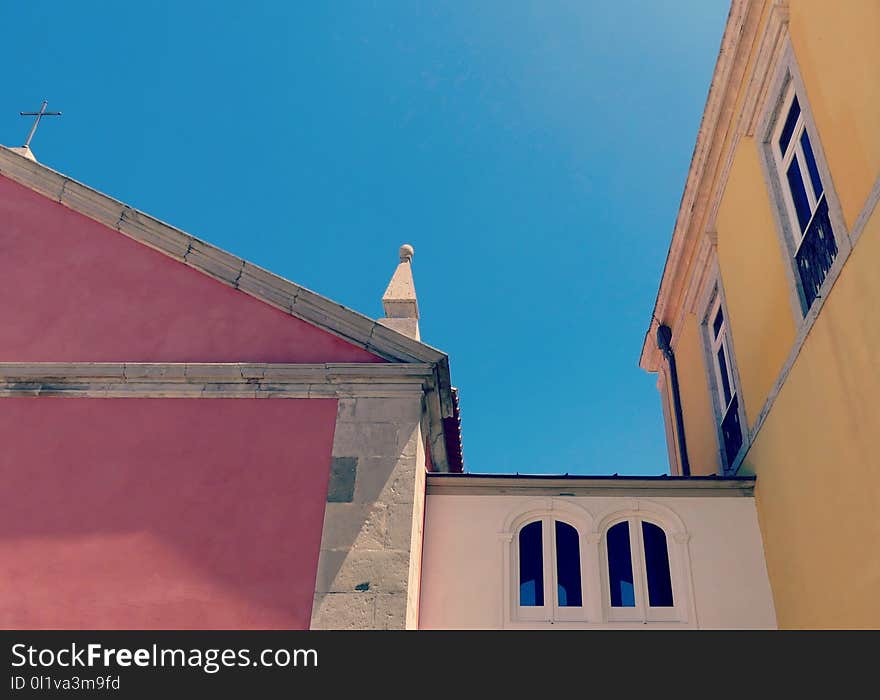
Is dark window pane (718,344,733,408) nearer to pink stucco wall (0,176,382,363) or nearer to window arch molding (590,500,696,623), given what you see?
window arch molding (590,500,696,623)

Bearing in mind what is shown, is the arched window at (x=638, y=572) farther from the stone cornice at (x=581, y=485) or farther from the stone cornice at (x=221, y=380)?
the stone cornice at (x=221, y=380)

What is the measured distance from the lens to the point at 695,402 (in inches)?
439

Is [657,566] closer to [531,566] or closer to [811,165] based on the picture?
[531,566]

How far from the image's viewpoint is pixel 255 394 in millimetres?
7691

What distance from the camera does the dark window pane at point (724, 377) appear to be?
982 cm

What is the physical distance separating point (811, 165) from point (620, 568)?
394cm

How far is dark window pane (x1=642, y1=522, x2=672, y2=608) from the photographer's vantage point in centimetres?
773

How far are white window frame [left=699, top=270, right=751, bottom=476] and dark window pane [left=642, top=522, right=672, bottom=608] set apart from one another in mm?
1420

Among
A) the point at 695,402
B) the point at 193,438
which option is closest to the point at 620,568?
the point at 695,402

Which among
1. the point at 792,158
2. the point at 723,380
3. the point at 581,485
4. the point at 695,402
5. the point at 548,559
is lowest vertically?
the point at 548,559

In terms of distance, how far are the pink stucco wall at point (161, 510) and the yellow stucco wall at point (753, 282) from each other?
411 cm

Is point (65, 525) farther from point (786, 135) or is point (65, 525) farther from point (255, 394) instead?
point (786, 135)

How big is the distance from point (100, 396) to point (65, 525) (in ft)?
4.11

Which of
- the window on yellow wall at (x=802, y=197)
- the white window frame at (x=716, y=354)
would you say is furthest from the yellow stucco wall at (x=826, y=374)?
the white window frame at (x=716, y=354)
